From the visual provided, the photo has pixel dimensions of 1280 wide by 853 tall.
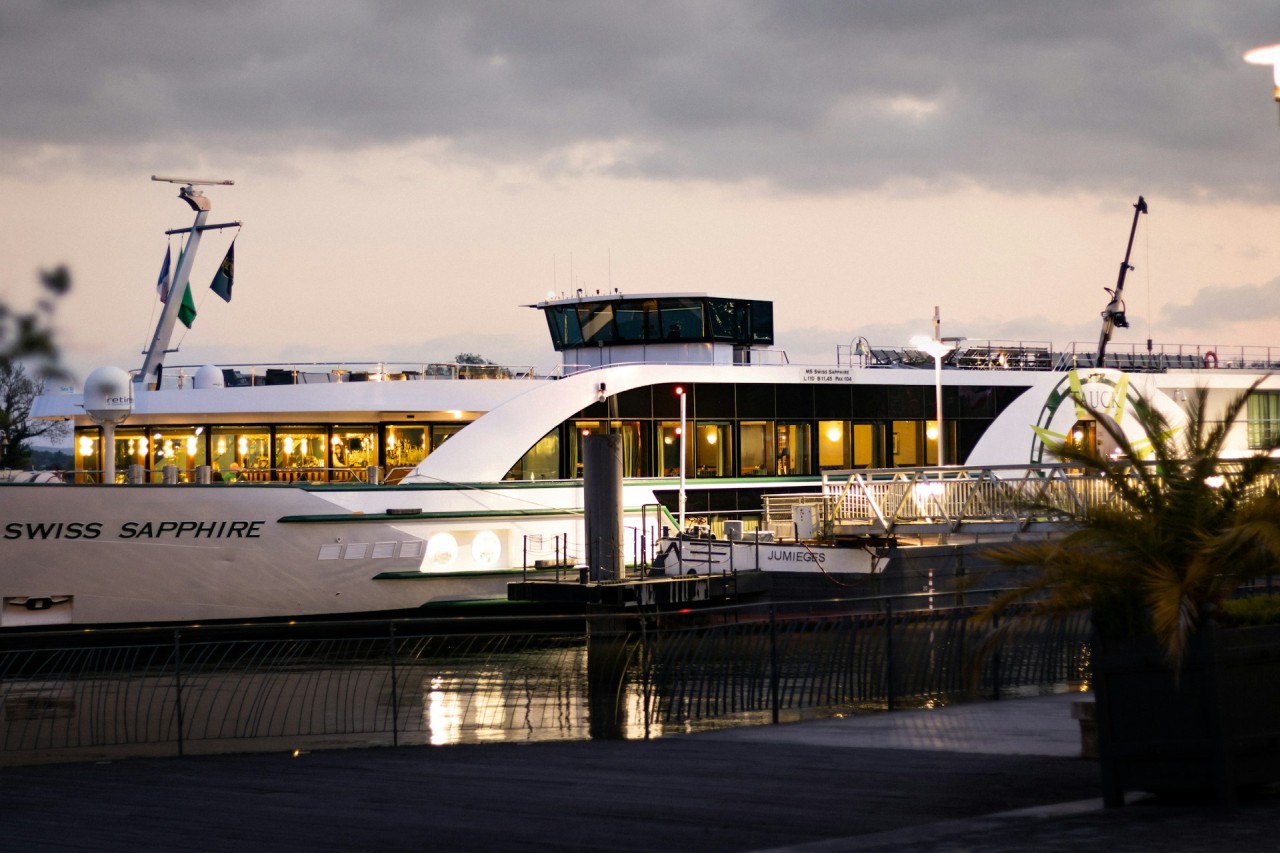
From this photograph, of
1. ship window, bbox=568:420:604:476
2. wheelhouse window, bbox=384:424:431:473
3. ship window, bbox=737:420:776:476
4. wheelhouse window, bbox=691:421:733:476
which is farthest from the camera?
ship window, bbox=737:420:776:476

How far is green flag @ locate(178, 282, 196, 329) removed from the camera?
2995 cm

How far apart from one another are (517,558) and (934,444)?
37.6 feet

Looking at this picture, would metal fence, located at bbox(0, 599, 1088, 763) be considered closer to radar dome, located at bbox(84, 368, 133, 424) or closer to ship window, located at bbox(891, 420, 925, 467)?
radar dome, located at bbox(84, 368, 133, 424)

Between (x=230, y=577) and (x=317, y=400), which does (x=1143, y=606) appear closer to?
(x=230, y=577)

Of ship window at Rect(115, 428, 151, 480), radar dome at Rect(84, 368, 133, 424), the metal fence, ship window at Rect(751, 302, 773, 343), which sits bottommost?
the metal fence

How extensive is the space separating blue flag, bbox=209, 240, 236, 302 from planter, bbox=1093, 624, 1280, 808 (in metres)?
24.3

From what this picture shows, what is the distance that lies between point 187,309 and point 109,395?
260 inches

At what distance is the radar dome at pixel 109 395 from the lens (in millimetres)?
23484

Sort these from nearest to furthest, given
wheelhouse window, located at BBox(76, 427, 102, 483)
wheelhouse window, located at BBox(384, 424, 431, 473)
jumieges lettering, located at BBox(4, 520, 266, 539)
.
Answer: jumieges lettering, located at BBox(4, 520, 266, 539) < wheelhouse window, located at BBox(384, 424, 431, 473) < wheelhouse window, located at BBox(76, 427, 102, 483)

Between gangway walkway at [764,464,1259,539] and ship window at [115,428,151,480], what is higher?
ship window at [115,428,151,480]

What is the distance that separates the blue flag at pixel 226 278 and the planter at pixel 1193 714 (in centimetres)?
2427

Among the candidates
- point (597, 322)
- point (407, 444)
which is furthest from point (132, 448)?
point (597, 322)

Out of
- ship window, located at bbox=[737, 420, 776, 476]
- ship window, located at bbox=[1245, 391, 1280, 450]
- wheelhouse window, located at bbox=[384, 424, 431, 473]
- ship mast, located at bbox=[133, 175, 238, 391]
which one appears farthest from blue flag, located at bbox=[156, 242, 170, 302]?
ship window, located at bbox=[1245, 391, 1280, 450]

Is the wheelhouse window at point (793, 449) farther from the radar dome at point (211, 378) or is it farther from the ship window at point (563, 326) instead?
the radar dome at point (211, 378)
